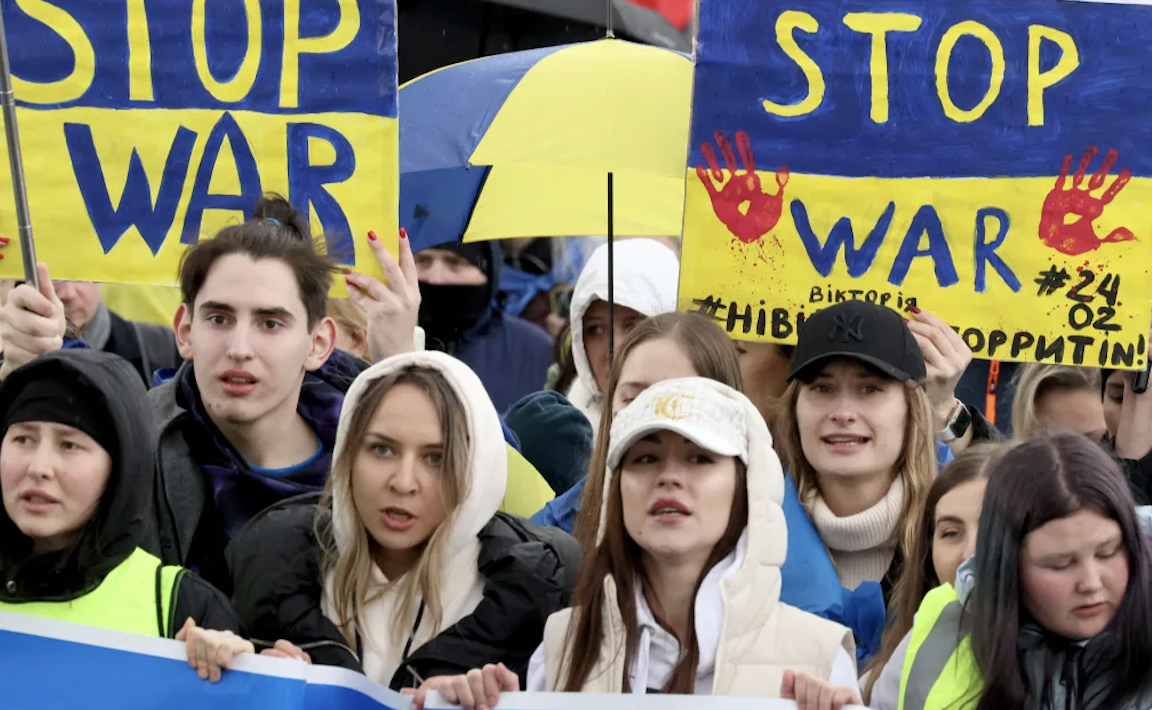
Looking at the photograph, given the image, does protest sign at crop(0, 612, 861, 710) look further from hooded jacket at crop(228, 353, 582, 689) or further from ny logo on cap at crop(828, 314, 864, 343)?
ny logo on cap at crop(828, 314, 864, 343)

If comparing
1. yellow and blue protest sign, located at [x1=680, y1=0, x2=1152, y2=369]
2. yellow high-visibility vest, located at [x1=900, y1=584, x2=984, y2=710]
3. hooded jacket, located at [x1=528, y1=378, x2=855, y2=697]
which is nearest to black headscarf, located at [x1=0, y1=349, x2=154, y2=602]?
hooded jacket, located at [x1=528, y1=378, x2=855, y2=697]

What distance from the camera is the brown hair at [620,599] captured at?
3953mm

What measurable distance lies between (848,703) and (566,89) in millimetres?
3266

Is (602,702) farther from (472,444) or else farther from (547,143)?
(547,143)

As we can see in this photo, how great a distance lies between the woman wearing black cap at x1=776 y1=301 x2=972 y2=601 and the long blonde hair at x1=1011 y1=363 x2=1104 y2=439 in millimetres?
1071

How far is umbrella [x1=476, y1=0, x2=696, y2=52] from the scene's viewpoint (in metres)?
10.6

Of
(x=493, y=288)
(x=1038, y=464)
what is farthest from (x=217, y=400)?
(x=493, y=288)

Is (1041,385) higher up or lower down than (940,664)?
higher up

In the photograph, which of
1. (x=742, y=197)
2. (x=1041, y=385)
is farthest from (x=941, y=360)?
(x=1041, y=385)

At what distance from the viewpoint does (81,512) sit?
395 centimetres

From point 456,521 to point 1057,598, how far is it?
128 centimetres

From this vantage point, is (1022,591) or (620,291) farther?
(620,291)

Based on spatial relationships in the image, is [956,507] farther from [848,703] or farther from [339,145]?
[339,145]

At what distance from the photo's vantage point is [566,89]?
6.45m
